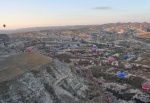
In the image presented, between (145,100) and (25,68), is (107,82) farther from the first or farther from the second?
(25,68)

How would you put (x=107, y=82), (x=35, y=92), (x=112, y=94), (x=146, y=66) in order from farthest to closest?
(x=146, y=66) → (x=107, y=82) → (x=112, y=94) → (x=35, y=92)

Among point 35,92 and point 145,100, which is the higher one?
point 35,92

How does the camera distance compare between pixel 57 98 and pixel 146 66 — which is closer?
pixel 57 98

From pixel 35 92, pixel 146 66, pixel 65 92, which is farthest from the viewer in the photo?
pixel 146 66

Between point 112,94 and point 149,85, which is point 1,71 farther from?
point 149,85

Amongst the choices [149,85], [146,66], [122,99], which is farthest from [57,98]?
[146,66]

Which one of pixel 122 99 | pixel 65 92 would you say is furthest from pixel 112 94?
pixel 65 92

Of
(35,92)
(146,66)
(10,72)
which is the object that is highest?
(10,72)
